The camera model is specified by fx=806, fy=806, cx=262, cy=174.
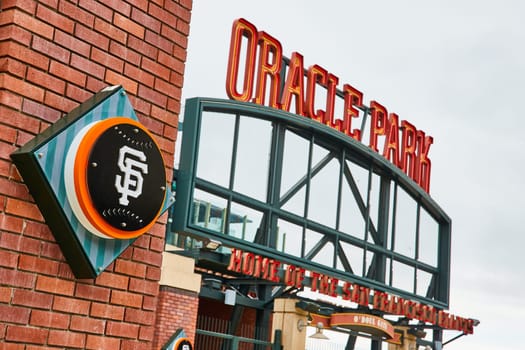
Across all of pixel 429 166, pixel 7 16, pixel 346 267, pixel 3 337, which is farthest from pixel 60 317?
pixel 429 166

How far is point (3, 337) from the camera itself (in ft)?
10.4

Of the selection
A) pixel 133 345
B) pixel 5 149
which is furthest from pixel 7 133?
pixel 133 345

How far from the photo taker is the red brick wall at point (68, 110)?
3236 millimetres

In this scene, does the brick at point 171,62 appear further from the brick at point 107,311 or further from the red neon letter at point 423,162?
the red neon letter at point 423,162

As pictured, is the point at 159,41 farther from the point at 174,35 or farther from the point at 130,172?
the point at 130,172

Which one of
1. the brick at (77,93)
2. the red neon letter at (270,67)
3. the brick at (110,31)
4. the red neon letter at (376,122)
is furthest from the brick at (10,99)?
the red neon letter at (376,122)

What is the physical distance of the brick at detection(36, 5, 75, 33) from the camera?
3.44 meters

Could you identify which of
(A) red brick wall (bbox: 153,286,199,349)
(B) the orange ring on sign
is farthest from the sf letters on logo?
(A) red brick wall (bbox: 153,286,199,349)

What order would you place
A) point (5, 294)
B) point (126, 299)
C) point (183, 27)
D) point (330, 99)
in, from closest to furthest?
point (5, 294) < point (126, 299) < point (183, 27) < point (330, 99)

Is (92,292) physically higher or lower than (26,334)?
higher

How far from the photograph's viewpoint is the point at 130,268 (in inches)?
148

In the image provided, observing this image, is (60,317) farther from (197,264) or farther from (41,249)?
(197,264)

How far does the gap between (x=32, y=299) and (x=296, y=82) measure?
1829 cm

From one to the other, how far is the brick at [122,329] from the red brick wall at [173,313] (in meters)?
11.9
